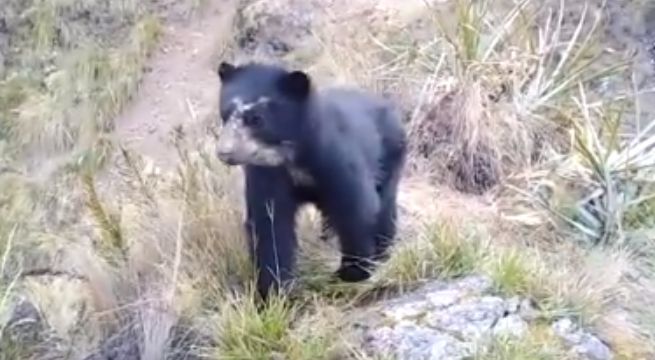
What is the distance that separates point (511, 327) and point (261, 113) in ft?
4.40

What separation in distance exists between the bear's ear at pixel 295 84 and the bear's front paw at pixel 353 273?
90 centimetres

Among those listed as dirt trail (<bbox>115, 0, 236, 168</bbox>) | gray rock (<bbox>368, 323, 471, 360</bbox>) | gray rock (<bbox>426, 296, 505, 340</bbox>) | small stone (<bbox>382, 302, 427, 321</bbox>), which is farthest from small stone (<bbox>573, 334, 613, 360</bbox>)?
dirt trail (<bbox>115, 0, 236, 168</bbox>)

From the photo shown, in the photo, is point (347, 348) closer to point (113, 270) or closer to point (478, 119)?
point (113, 270)

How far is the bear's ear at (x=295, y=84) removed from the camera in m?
5.27

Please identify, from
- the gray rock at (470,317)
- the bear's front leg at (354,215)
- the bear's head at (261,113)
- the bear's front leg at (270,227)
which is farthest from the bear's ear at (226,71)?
the gray rock at (470,317)

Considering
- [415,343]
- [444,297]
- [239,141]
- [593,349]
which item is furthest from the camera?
[444,297]

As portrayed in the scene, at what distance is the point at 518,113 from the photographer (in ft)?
26.4

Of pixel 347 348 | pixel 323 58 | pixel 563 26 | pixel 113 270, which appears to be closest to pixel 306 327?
pixel 347 348

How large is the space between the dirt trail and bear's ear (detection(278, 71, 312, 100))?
384 centimetres

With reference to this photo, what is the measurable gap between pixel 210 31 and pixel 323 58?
1.41 meters

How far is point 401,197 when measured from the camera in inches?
280

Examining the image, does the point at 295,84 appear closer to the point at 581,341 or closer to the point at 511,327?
the point at 511,327

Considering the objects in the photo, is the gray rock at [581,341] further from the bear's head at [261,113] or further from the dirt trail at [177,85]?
the dirt trail at [177,85]

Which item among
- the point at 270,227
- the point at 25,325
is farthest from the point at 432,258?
the point at 25,325
